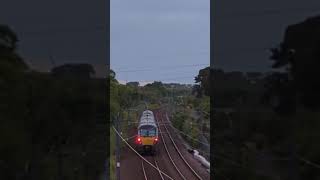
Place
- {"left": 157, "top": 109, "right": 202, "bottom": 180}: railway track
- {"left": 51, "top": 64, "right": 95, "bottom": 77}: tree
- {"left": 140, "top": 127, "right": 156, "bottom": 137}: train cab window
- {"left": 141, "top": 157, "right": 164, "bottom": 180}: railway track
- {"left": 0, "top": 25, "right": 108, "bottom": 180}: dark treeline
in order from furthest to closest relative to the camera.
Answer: {"left": 140, "top": 127, "right": 156, "bottom": 137}: train cab window
{"left": 141, "top": 157, "right": 164, "bottom": 180}: railway track
{"left": 157, "top": 109, "right": 202, "bottom": 180}: railway track
{"left": 51, "top": 64, "right": 95, "bottom": 77}: tree
{"left": 0, "top": 25, "right": 108, "bottom": 180}: dark treeline

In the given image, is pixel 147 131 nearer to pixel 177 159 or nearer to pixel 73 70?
pixel 177 159

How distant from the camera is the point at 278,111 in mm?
2521

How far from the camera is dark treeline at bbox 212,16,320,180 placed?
2400 mm

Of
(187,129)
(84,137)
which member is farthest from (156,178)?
(84,137)

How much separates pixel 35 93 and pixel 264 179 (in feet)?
3.61

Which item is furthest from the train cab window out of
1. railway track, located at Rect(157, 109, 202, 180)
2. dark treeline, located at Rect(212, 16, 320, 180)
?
dark treeline, located at Rect(212, 16, 320, 180)

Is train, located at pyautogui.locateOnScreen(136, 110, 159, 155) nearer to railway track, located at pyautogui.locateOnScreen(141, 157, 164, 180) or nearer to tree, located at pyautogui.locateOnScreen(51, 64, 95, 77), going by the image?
railway track, located at pyautogui.locateOnScreen(141, 157, 164, 180)

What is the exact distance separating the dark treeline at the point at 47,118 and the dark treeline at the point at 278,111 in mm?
679

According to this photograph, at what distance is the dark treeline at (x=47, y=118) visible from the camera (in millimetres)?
2387

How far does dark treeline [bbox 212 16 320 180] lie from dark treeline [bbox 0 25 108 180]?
679mm

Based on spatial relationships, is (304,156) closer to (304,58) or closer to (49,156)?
(304,58)

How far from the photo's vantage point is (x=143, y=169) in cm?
613

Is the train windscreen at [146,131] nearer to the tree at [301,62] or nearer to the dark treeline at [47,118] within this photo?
the dark treeline at [47,118]

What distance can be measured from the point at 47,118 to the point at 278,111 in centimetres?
102
